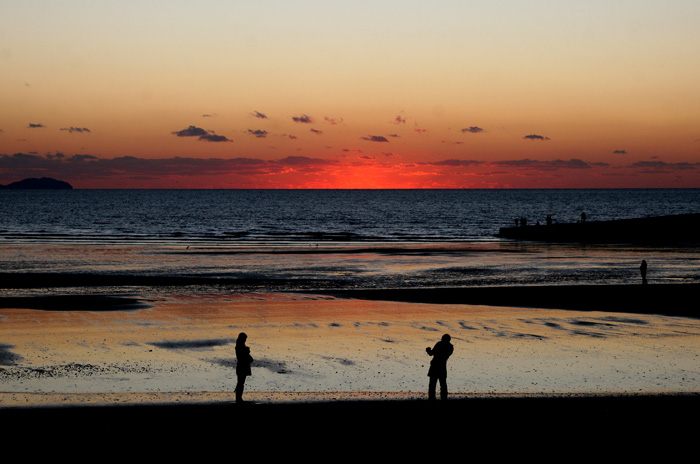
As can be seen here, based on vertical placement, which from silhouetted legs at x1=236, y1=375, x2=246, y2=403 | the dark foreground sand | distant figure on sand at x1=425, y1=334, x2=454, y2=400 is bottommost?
the dark foreground sand

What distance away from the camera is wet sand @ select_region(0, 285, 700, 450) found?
14.2m

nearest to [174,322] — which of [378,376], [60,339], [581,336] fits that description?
[60,339]

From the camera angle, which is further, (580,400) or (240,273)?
(240,273)

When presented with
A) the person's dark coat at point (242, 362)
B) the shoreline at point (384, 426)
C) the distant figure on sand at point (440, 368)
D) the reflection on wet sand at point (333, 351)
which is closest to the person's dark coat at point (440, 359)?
the distant figure on sand at point (440, 368)

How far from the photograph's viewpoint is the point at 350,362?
64.4 feet

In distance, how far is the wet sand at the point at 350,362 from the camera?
1416cm

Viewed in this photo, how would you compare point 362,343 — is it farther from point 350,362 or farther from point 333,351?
point 350,362

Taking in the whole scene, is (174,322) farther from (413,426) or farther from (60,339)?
(413,426)

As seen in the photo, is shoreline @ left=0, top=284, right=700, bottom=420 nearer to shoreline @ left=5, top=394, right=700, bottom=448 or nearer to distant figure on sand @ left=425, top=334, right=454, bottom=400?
shoreline @ left=5, top=394, right=700, bottom=448

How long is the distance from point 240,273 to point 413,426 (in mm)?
30598

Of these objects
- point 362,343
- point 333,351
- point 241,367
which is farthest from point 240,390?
point 362,343

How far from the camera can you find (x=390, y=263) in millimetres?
50062

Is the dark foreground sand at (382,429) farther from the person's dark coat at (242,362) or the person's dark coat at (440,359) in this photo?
the person's dark coat at (242,362)

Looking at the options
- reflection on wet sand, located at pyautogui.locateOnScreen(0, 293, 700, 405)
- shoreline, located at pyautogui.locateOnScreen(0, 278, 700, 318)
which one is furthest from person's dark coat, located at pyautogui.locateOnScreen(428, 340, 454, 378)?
shoreline, located at pyautogui.locateOnScreen(0, 278, 700, 318)
